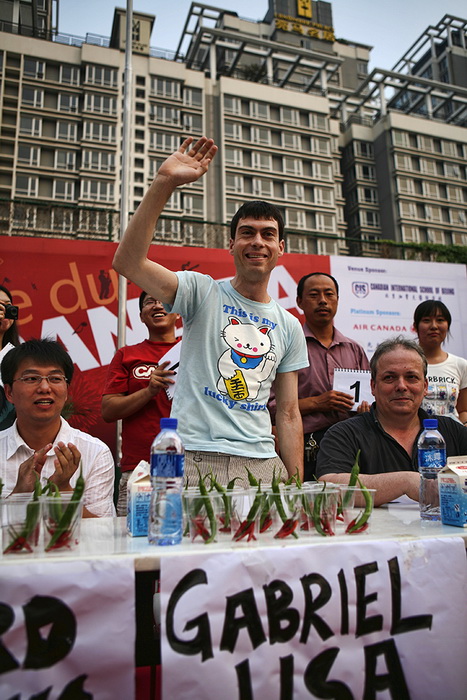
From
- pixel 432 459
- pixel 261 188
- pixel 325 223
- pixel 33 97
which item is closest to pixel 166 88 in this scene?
pixel 33 97

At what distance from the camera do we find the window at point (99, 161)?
29.9 m

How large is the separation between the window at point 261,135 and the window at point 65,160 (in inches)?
459

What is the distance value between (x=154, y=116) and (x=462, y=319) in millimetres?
30921

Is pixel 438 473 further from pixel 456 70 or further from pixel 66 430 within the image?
pixel 456 70

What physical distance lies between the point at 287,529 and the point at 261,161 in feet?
113

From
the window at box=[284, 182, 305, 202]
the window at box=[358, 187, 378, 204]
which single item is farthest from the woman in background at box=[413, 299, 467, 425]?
the window at box=[358, 187, 378, 204]

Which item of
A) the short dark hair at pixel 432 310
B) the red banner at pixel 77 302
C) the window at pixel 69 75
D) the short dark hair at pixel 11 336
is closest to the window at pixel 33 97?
the window at pixel 69 75

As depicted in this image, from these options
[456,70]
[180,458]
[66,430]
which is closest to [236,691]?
[180,458]

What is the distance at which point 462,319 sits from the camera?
6.14 m

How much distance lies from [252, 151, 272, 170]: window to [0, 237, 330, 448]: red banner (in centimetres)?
2969

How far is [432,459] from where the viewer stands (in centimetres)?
161

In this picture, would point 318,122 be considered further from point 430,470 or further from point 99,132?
point 430,470

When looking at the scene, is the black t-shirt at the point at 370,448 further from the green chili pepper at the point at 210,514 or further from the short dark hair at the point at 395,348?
the green chili pepper at the point at 210,514

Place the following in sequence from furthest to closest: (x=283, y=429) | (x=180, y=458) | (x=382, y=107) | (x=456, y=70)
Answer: (x=456, y=70)
(x=382, y=107)
(x=283, y=429)
(x=180, y=458)
